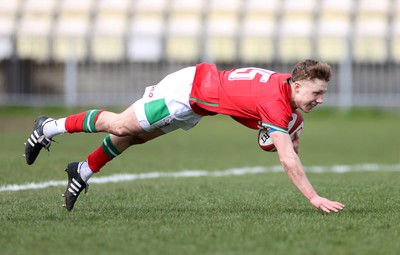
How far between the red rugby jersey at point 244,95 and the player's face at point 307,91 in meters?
0.07

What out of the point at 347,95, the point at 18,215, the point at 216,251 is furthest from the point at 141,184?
the point at 347,95

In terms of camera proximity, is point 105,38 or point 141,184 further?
point 105,38

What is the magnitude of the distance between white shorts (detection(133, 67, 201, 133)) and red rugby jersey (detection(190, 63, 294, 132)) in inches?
2.4

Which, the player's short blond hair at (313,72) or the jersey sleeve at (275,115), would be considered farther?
the player's short blond hair at (313,72)

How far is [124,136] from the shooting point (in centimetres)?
739

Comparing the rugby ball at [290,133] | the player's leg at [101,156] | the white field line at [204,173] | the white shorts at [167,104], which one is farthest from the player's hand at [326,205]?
the white field line at [204,173]

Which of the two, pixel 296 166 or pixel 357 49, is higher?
pixel 296 166

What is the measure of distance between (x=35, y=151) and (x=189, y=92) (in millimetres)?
1317

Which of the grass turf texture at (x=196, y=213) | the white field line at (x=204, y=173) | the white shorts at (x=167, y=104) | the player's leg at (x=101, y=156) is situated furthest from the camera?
the white field line at (x=204, y=173)

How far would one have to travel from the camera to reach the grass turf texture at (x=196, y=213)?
556 centimetres

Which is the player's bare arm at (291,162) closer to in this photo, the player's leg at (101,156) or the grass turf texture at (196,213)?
the grass turf texture at (196,213)

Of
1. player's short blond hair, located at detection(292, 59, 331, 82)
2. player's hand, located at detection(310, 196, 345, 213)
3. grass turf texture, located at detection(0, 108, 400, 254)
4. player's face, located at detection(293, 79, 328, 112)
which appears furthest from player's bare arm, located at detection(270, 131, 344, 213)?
player's short blond hair, located at detection(292, 59, 331, 82)

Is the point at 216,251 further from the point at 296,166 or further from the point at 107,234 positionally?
the point at 296,166

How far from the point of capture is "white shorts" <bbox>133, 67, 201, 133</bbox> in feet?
23.3
